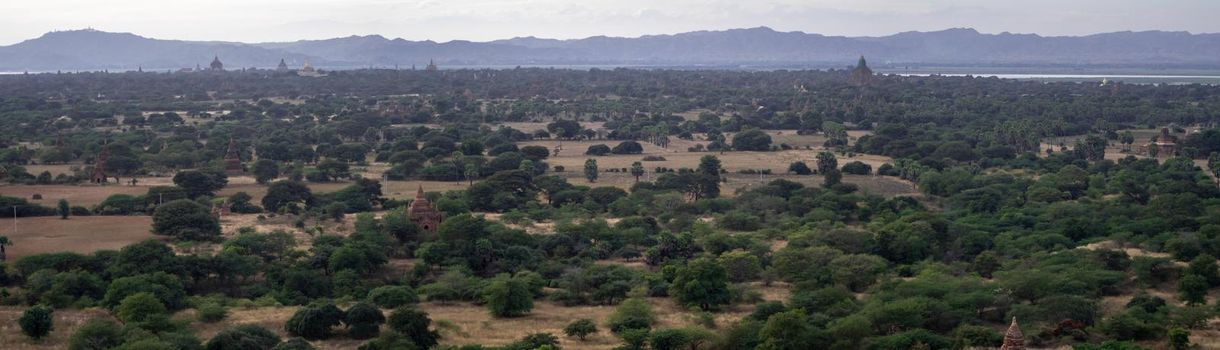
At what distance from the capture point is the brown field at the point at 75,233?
44312 millimetres

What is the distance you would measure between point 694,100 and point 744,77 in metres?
51.3

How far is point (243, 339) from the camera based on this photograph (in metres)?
28.5

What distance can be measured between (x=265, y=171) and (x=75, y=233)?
60.5ft

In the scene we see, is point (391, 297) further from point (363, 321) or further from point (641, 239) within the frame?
point (641, 239)

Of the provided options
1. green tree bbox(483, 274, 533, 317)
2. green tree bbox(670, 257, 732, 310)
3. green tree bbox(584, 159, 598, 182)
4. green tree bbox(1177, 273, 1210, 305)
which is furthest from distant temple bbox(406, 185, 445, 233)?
green tree bbox(1177, 273, 1210, 305)

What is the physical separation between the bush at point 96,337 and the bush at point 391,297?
23.6 feet

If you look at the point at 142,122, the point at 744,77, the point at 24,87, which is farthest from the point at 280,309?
the point at 744,77

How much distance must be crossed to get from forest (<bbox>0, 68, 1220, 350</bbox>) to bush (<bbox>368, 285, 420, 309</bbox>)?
0.28 ft

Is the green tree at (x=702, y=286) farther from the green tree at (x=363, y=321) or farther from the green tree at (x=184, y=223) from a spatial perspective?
the green tree at (x=184, y=223)

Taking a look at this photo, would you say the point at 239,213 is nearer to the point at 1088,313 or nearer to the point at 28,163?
the point at 28,163

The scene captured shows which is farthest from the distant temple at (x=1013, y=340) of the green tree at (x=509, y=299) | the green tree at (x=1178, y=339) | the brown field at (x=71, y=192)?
the brown field at (x=71, y=192)

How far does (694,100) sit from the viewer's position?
139 metres

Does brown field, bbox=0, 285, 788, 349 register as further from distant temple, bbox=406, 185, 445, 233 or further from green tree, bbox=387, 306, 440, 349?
distant temple, bbox=406, 185, 445, 233

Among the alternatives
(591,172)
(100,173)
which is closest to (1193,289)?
(591,172)
